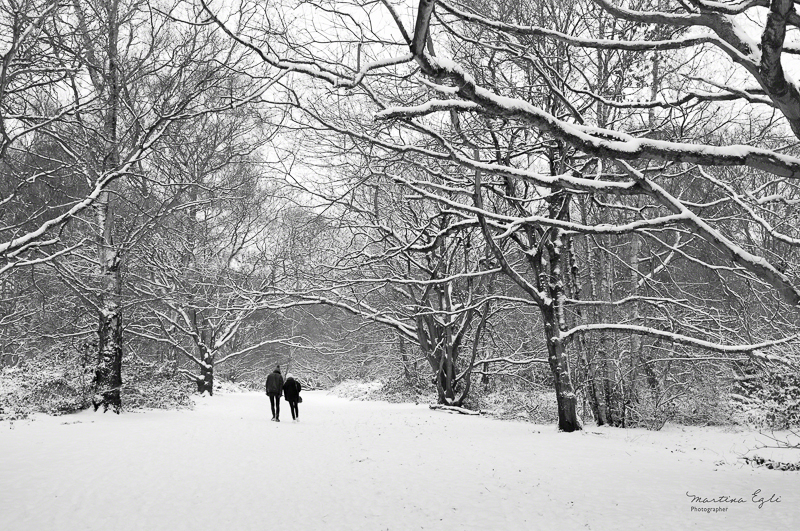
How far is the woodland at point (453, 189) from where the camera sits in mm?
5668

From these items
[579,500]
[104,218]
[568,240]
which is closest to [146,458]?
[579,500]

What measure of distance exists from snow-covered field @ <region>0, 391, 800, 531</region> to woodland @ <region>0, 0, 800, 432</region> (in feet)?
6.57

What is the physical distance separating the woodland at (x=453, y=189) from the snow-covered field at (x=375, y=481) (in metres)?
2.00

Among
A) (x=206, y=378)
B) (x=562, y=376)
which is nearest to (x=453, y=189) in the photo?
(x=562, y=376)

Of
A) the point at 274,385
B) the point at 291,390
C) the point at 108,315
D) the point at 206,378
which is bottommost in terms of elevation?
the point at 291,390

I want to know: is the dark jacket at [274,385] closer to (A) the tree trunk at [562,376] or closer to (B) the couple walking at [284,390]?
(B) the couple walking at [284,390]

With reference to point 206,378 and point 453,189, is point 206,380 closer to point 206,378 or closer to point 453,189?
point 206,378

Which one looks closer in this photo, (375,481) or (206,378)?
(375,481)

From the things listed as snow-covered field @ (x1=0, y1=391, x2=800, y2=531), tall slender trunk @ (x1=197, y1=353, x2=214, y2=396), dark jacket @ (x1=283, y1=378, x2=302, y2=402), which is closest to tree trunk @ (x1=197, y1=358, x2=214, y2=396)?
tall slender trunk @ (x1=197, y1=353, x2=214, y2=396)

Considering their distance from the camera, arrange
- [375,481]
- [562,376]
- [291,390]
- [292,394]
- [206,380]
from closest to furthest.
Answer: [375,481], [562,376], [292,394], [291,390], [206,380]

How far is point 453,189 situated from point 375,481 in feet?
18.6

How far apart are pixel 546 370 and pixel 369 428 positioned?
981 cm

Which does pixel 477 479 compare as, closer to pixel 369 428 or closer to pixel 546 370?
pixel 369 428

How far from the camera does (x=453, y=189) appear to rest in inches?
410
